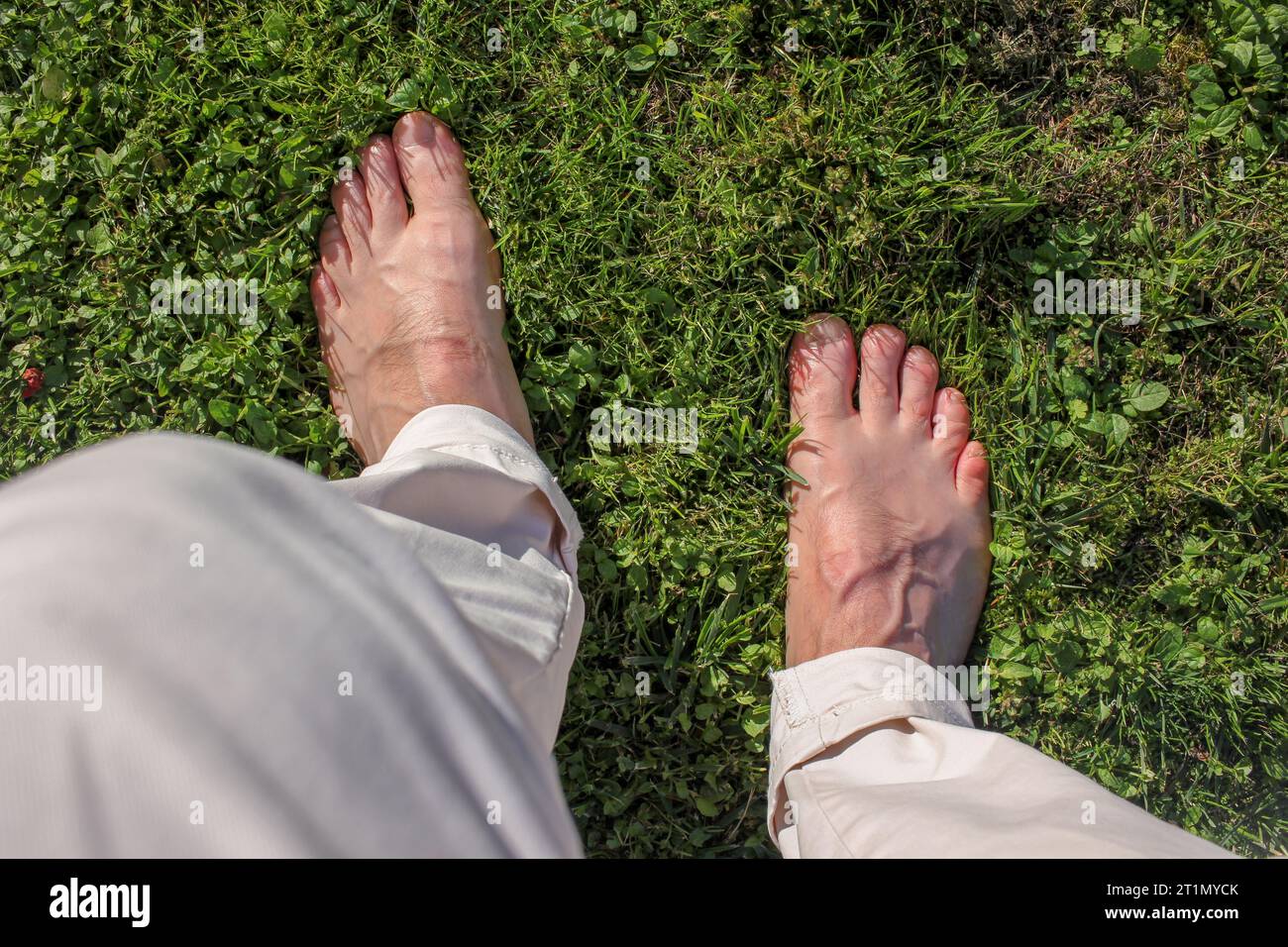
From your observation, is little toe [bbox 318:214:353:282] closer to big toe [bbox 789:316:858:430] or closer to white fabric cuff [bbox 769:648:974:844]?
big toe [bbox 789:316:858:430]

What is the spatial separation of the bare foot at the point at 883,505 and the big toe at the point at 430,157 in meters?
0.99

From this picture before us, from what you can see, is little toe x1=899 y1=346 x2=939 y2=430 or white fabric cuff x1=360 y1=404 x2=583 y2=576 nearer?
white fabric cuff x1=360 y1=404 x2=583 y2=576

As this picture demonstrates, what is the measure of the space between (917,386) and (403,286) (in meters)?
1.38

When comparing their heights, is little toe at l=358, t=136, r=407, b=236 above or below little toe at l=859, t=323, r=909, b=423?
above

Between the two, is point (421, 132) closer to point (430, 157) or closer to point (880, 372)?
point (430, 157)

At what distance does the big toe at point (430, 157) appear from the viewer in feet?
7.30

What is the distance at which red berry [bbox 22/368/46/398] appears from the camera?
7.40ft

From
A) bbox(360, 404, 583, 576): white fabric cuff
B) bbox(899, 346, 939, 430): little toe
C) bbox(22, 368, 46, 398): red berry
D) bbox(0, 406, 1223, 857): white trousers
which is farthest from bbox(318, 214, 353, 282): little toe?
bbox(899, 346, 939, 430): little toe

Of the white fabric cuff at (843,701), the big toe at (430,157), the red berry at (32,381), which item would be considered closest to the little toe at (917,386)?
the white fabric cuff at (843,701)

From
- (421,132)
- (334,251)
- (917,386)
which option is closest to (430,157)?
(421,132)

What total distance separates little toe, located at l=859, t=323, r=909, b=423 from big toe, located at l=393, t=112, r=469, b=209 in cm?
114

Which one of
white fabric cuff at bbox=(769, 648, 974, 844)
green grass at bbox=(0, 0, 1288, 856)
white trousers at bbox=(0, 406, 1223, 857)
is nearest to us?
white trousers at bbox=(0, 406, 1223, 857)

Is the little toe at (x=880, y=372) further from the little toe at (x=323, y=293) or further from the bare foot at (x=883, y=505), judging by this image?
the little toe at (x=323, y=293)

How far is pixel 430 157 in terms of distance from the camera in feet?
7.31
